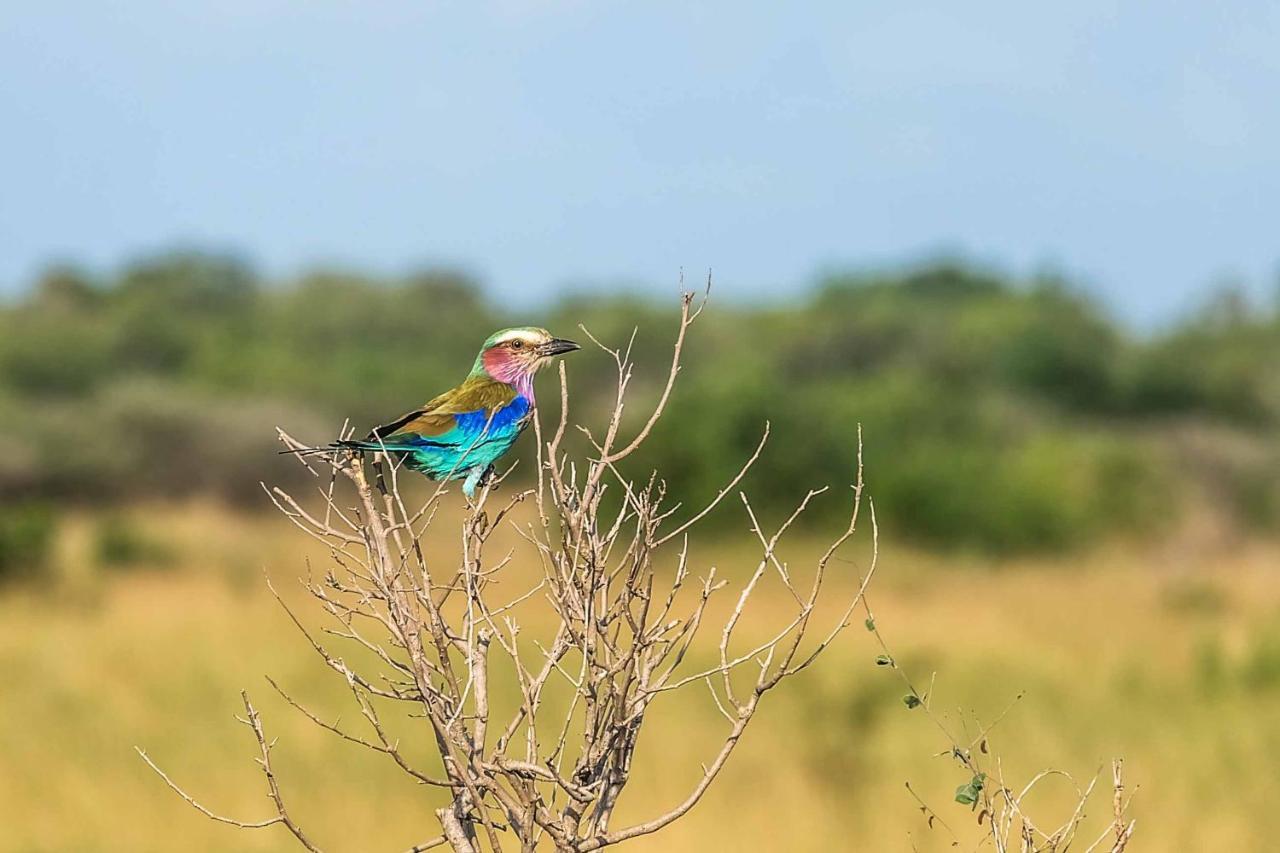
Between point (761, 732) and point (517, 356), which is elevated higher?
point (517, 356)

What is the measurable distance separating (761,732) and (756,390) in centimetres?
1888

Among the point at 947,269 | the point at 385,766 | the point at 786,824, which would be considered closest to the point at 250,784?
the point at 385,766

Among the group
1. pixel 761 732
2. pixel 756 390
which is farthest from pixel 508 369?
pixel 756 390

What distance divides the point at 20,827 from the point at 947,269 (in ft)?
208

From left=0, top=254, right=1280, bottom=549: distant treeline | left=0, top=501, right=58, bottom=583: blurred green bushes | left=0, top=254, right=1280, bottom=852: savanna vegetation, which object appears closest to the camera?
left=0, top=254, right=1280, bottom=852: savanna vegetation

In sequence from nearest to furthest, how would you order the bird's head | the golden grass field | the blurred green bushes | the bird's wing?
the bird's wing, the bird's head, the golden grass field, the blurred green bushes

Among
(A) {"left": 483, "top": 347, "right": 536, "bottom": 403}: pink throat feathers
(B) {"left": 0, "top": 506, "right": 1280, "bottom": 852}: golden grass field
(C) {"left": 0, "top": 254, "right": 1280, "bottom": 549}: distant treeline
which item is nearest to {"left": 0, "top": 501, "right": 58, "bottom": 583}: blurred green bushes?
(B) {"left": 0, "top": 506, "right": 1280, "bottom": 852}: golden grass field

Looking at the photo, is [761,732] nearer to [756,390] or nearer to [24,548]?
[24,548]

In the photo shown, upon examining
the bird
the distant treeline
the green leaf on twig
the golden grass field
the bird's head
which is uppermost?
the bird's head

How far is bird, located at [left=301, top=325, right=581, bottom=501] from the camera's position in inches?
139

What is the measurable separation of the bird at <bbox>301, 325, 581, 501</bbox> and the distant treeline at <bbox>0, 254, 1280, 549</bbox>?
71.1 feet

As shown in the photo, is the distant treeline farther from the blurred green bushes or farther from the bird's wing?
the bird's wing

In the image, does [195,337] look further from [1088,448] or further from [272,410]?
[1088,448]

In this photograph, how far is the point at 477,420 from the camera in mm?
3559
